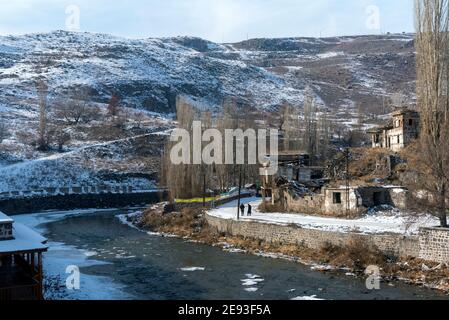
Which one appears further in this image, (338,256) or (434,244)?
(338,256)

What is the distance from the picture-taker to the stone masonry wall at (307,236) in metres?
29.2

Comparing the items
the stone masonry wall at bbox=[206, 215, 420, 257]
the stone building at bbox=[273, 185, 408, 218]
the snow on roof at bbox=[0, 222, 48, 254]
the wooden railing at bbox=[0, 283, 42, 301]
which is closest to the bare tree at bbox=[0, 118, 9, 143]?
the stone masonry wall at bbox=[206, 215, 420, 257]

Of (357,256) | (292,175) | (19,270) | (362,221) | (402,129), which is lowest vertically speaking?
(357,256)

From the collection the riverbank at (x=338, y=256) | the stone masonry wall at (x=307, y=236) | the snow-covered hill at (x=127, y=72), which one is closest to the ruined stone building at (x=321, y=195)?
the stone masonry wall at (x=307, y=236)

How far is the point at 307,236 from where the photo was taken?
34594 millimetres

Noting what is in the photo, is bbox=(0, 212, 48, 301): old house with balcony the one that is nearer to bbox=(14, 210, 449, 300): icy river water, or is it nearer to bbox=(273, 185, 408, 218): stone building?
bbox=(14, 210, 449, 300): icy river water

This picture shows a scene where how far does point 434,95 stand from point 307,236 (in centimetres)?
1191

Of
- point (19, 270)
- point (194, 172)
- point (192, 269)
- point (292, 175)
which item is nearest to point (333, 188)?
point (292, 175)

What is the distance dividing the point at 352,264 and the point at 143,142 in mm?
69456

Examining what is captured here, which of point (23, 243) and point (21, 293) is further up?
point (23, 243)

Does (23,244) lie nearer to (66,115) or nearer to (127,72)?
(66,115)

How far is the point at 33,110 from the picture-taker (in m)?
113

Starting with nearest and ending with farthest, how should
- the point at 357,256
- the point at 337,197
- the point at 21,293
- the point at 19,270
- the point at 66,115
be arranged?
the point at 21,293, the point at 19,270, the point at 357,256, the point at 337,197, the point at 66,115
